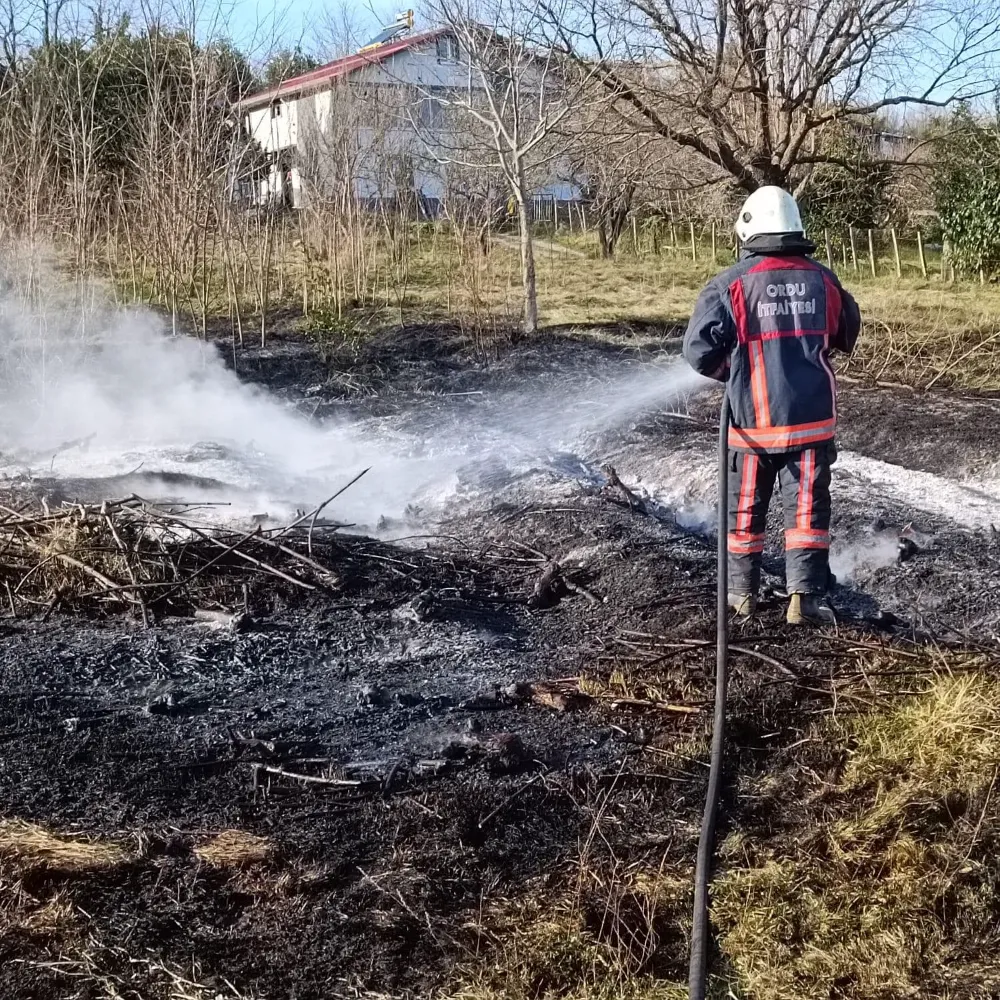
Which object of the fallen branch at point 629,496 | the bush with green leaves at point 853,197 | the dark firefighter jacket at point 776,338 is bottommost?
the fallen branch at point 629,496

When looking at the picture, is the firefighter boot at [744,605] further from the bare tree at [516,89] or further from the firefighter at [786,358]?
the bare tree at [516,89]

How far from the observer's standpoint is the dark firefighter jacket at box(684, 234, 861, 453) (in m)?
4.60

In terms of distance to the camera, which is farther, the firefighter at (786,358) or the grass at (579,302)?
the grass at (579,302)

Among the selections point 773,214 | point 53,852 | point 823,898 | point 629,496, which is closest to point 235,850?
point 53,852

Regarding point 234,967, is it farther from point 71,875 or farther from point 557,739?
point 557,739

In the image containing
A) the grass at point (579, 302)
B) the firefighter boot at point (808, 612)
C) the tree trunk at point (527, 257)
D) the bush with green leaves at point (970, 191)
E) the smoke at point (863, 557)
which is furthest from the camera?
the bush with green leaves at point (970, 191)

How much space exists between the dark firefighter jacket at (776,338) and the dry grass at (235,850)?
2616 mm

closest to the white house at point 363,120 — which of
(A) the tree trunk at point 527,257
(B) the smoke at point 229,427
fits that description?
(A) the tree trunk at point 527,257

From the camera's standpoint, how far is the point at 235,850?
124 inches

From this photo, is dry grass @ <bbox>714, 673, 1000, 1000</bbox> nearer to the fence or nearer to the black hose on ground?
the black hose on ground

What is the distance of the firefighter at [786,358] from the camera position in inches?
181

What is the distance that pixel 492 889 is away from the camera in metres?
2.97

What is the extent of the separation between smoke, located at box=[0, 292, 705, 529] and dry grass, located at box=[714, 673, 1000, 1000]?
407cm

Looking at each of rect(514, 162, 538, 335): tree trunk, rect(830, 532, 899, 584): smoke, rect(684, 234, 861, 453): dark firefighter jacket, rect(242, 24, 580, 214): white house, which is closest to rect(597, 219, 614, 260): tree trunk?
rect(242, 24, 580, 214): white house
